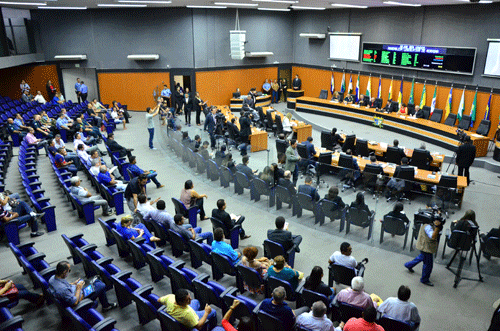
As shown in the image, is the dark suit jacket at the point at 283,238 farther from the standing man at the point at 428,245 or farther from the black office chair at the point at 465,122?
the black office chair at the point at 465,122

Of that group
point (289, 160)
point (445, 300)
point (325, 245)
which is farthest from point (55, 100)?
point (445, 300)

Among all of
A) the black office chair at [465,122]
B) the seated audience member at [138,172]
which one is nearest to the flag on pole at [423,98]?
the black office chair at [465,122]

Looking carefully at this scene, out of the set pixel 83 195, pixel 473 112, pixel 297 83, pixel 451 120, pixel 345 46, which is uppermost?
pixel 345 46

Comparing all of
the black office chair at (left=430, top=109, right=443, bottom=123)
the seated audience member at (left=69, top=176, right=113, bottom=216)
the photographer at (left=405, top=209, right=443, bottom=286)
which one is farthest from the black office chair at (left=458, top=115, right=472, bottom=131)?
the seated audience member at (left=69, top=176, right=113, bottom=216)

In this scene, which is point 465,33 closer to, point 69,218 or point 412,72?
point 412,72

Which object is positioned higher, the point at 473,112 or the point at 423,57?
the point at 423,57

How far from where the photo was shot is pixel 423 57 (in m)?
16.6

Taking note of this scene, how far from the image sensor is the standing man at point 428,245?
248 inches

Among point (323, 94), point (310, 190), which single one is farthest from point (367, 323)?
point (323, 94)

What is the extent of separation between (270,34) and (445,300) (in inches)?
777

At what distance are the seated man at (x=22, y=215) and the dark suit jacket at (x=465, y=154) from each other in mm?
10914

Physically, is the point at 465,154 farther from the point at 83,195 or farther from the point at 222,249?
the point at 83,195

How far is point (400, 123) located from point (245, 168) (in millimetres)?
9749

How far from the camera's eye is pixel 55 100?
1897cm
